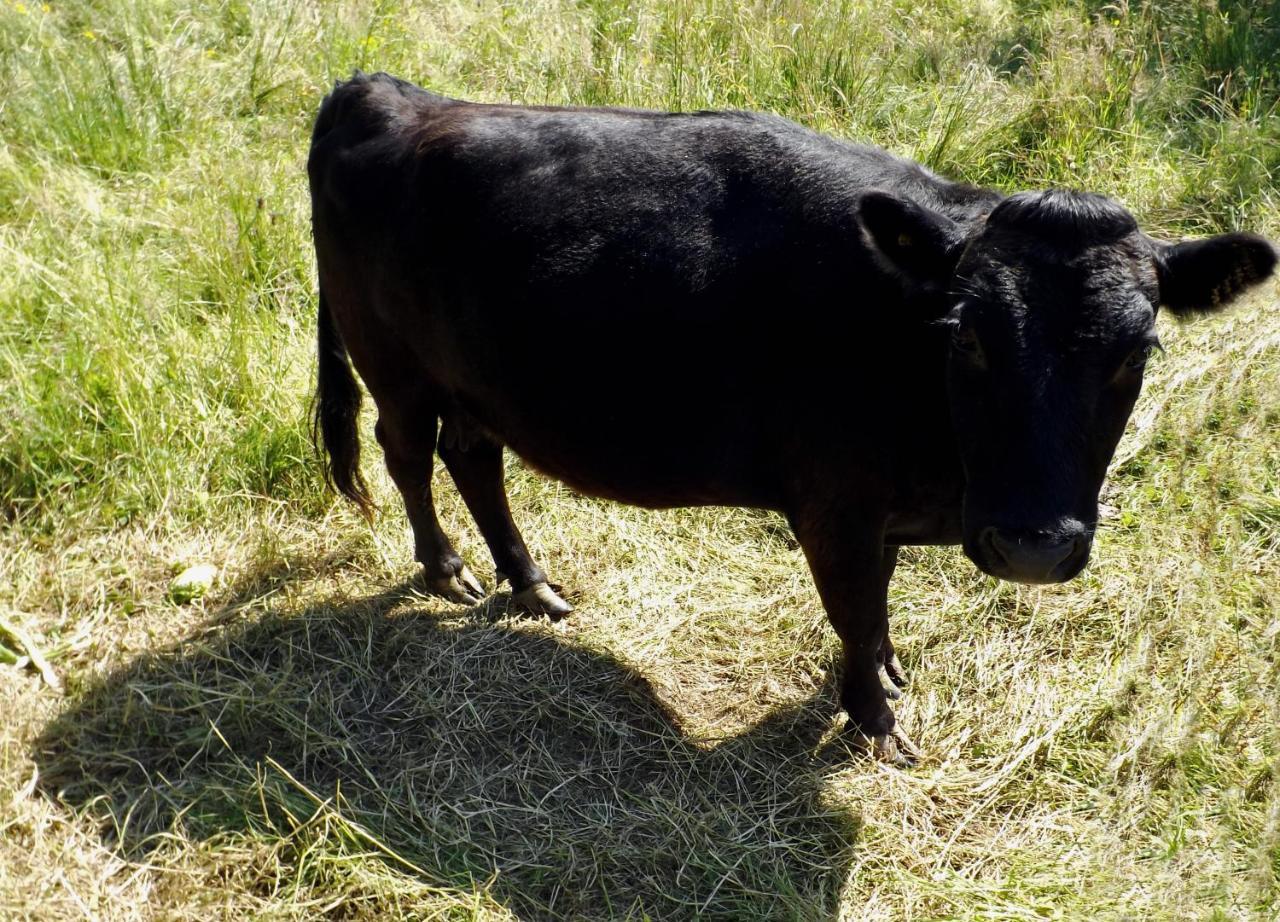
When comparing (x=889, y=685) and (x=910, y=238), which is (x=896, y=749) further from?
(x=910, y=238)

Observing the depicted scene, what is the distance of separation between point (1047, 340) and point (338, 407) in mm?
2797

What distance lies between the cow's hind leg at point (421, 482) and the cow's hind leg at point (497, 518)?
0.11m

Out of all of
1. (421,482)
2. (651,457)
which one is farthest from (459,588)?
(651,457)

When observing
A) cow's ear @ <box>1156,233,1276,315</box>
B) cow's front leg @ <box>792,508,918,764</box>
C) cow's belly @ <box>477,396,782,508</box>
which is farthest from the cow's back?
cow's ear @ <box>1156,233,1276,315</box>

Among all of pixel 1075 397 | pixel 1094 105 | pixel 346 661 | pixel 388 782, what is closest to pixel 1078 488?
pixel 1075 397

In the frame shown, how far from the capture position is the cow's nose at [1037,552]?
294cm

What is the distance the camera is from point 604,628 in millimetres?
4555

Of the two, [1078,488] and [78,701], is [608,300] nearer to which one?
[1078,488]

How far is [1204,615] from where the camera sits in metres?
4.16

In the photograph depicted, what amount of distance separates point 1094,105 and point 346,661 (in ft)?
15.4

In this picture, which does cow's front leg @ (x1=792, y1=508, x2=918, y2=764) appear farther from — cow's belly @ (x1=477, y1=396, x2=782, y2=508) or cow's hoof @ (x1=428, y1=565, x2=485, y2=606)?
cow's hoof @ (x1=428, y1=565, x2=485, y2=606)

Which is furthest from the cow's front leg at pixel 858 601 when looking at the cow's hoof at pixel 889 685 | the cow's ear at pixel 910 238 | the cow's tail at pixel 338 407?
the cow's tail at pixel 338 407

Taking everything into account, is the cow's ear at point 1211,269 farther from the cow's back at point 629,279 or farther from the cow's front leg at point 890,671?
the cow's front leg at point 890,671

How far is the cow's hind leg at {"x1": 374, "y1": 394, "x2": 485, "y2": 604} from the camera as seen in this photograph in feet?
14.4
